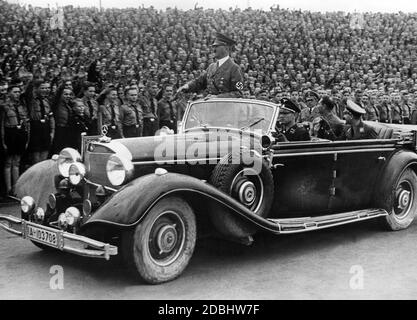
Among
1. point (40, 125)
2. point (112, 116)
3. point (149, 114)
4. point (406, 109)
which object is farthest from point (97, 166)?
point (406, 109)

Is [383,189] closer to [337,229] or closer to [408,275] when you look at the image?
[337,229]

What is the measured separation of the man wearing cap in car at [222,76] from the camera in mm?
6328

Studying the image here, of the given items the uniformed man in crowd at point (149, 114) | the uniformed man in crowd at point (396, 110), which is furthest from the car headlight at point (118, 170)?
the uniformed man in crowd at point (396, 110)

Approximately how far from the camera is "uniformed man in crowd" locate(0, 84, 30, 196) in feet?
25.8

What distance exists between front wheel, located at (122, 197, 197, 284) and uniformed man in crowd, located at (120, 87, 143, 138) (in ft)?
20.8

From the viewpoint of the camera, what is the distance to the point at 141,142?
500cm

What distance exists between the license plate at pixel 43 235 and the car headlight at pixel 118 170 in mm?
702

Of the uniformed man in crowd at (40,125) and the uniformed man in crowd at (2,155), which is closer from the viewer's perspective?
the uniformed man in crowd at (2,155)

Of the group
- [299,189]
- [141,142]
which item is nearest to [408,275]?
[299,189]

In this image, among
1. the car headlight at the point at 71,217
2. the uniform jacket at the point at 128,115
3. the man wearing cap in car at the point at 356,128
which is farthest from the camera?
the uniform jacket at the point at 128,115

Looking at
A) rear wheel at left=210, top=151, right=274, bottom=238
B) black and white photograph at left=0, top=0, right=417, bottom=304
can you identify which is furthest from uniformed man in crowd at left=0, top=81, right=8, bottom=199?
rear wheel at left=210, top=151, right=274, bottom=238

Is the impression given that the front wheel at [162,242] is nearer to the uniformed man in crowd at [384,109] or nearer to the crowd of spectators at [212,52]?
the crowd of spectators at [212,52]

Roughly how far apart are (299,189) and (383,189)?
132 cm

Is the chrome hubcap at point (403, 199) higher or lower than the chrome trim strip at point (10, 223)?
lower
